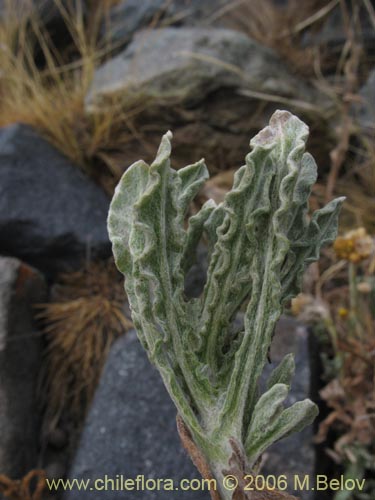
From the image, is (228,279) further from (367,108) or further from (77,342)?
(367,108)

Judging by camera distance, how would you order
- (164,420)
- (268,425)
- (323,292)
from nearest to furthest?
1. (268,425)
2. (164,420)
3. (323,292)

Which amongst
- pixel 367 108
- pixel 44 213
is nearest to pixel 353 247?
→ pixel 44 213

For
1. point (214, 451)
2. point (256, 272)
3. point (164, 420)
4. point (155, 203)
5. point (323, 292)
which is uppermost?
point (155, 203)

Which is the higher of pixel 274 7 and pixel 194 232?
pixel 194 232

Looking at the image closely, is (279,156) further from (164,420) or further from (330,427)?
(330,427)

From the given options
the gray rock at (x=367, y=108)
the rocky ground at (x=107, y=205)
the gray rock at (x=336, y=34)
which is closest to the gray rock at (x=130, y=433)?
the rocky ground at (x=107, y=205)

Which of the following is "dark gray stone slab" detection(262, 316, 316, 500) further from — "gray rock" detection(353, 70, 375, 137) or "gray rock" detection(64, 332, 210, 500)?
"gray rock" detection(353, 70, 375, 137)

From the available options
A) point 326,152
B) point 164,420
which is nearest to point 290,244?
point 164,420
